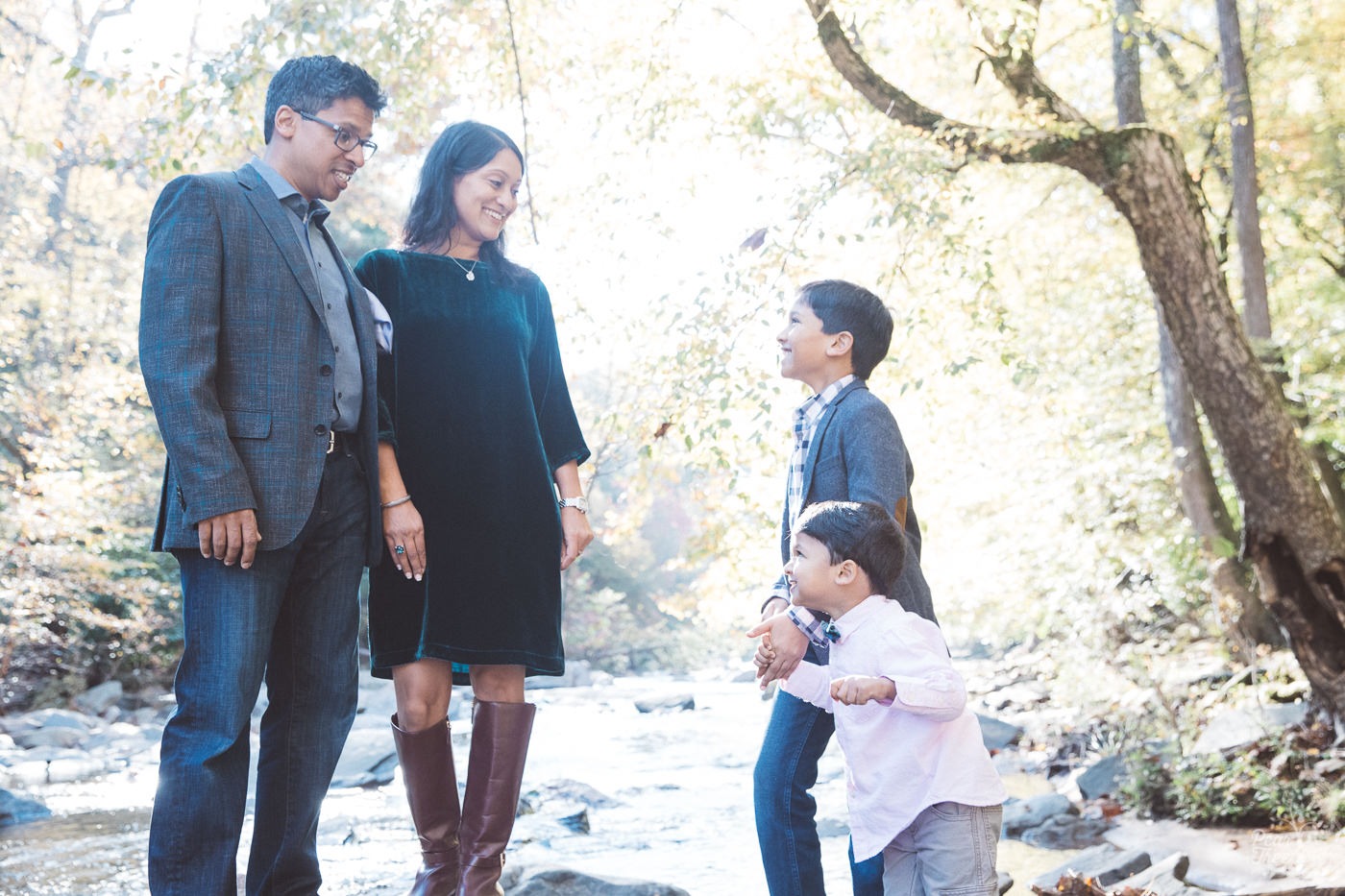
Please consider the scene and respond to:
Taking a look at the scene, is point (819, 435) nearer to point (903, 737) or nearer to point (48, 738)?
point (903, 737)

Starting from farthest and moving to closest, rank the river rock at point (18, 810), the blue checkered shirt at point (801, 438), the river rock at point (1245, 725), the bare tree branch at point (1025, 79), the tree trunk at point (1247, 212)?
the tree trunk at point (1247, 212) → the river rock at point (18, 810) → the river rock at point (1245, 725) → the bare tree branch at point (1025, 79) → the blue checkered shirt at point (801, 438)

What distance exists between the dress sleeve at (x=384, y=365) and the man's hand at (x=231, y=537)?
465 millimetres

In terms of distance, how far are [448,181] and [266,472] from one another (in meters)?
0.95

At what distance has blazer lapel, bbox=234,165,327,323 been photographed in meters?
2.27

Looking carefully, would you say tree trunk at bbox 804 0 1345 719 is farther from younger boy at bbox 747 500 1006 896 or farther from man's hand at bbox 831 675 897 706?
man's hand at bbox 831 675 897 706

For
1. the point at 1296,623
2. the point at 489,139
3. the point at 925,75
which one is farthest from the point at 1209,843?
the point at 925,75

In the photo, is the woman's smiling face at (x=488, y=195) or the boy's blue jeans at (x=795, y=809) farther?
the woman's smiling face at (x=488, y=195)

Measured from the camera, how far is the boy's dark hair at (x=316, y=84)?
2.35 m

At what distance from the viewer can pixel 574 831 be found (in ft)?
19.4

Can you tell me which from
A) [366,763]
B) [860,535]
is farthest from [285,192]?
[366,763]

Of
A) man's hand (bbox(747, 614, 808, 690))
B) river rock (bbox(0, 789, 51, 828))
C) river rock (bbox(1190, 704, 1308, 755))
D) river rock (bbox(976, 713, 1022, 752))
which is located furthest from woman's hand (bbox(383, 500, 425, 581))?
river rock (bbox(976, 713, 1022, 752))

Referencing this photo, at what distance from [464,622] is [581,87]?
4347 millimetres

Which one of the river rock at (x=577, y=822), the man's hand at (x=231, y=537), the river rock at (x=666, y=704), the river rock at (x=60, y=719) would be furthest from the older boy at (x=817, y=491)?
the river rock at (x=666, y=704)

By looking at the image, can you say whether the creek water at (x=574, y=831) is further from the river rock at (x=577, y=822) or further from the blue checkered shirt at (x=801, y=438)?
the blue checkered shirt at (x=801, y=438)
